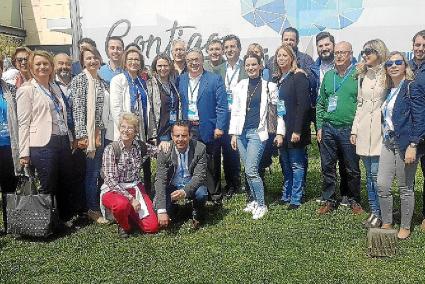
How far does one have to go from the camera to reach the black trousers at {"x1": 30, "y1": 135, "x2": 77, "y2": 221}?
4539 millimetres

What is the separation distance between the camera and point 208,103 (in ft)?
17.7

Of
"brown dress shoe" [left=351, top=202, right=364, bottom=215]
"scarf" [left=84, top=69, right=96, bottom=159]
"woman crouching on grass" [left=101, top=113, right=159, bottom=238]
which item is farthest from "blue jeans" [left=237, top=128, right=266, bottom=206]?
"scarf" [left=84, top=69, right=96, bottom=159]

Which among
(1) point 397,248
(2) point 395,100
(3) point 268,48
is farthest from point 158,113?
(3) point 268,48

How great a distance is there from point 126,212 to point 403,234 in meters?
2.60

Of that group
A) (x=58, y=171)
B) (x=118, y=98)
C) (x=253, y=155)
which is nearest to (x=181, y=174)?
(x=253, y=155)

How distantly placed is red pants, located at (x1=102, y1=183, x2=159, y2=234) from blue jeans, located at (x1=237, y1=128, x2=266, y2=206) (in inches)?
44.6

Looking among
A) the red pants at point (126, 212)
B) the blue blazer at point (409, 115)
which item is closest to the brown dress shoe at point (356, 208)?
the blue blazer at point (409, 115)

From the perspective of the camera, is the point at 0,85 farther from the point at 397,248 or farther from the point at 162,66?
the point at 397,248

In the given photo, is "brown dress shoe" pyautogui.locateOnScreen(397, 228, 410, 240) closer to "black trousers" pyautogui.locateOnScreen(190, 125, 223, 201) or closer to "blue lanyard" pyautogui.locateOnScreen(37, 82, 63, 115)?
"black trousers" pyautogui.locateOnScreen(190, 125, 223, 201)

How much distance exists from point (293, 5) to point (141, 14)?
258 centimetres

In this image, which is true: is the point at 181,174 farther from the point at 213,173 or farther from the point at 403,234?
the point at 403,234

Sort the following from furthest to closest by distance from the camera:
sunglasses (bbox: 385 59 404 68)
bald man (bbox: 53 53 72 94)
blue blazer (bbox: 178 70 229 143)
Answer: blue blazer (bbox: 178 70 229 143)
bald man (bbox: 53 53 72 94)
sunglasses (bbox: 385 59 404 68)

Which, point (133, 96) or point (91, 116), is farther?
point (133, 96)

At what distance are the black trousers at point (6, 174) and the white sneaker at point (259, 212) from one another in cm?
248
